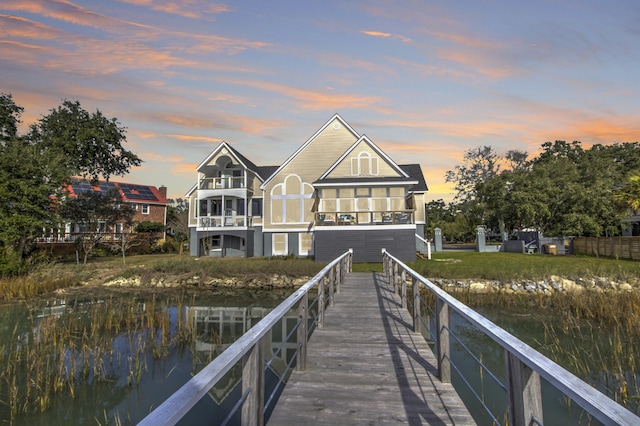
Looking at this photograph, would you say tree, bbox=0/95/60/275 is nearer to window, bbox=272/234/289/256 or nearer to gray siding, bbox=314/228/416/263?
window, bbox=272/234/289/256

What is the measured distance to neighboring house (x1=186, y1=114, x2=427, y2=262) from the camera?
22266mm

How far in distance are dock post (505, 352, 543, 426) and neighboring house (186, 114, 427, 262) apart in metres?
19.8

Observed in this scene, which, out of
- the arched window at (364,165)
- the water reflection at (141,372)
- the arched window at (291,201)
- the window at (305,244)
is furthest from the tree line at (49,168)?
the arched window at (364,165)

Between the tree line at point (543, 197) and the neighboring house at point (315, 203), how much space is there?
9354mm

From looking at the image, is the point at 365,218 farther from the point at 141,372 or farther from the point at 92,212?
the point at 92,212

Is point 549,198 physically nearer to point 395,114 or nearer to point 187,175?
point 395,114

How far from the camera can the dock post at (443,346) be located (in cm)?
411

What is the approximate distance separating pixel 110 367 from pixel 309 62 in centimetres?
1195

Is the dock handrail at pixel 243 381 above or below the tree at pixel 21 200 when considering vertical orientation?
below

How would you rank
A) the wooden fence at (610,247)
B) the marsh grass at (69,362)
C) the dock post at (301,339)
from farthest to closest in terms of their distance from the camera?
the wooden fence at (610,247)
the marsh grass at (69,362)
the dock post at (301,339)

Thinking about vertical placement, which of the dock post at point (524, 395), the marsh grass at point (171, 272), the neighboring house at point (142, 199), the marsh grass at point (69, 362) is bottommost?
the marsh grass at point (69, 362)

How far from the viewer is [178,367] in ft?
25.1

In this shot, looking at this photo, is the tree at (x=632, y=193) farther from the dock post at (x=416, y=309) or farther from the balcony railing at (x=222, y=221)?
the balcony railing at (x=222, y=221)

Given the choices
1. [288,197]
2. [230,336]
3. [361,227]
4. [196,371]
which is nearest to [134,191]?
[288,197]
